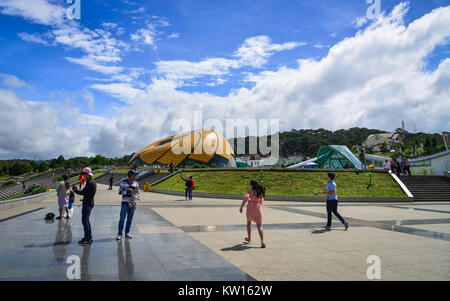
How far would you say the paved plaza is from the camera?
4.60 meters

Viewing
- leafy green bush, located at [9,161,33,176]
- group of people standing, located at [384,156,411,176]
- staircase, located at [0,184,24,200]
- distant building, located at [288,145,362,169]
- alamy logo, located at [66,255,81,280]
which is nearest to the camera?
alamy logo, located at [66,255,81,280]

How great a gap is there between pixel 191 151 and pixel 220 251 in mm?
57902

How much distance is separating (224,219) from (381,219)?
5477 millimetres

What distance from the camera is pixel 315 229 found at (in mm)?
8680

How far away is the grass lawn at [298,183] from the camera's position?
20.4 meters

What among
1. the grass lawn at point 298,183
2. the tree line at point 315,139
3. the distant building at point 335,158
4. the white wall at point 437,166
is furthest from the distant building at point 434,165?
the tree line at point 315,139

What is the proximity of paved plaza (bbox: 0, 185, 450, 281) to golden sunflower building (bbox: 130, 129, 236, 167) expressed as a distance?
52.6 meters

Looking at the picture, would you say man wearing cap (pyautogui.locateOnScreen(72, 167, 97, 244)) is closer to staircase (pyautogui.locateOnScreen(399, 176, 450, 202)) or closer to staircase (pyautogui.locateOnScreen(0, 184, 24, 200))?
staircase (pyautogui.locateOnScreen(399, 176, 450, 202))

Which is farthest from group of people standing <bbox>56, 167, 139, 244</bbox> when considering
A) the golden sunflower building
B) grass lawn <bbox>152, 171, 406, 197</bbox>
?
the golden sunflower building

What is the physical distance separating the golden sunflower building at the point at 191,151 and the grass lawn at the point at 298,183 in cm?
3641

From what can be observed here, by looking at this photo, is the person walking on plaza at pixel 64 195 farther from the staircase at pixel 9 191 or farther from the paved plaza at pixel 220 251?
the staircase at pixel 9 191
